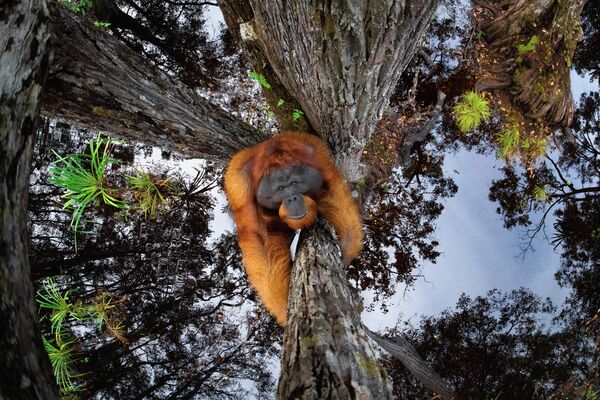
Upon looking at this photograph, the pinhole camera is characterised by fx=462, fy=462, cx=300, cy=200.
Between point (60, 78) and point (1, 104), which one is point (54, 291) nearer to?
point (60, 78)

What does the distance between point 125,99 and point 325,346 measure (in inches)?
76.8

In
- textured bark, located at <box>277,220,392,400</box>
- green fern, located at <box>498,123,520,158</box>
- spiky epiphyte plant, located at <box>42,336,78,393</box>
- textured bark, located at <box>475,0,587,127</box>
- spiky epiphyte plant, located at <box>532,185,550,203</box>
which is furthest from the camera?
spiky epiphyte plant, located at <box>532,185,550,203</box>

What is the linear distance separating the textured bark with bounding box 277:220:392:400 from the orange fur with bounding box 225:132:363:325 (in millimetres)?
336

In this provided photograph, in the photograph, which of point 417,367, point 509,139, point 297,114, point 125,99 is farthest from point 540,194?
point 125,99

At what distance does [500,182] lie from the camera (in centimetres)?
666

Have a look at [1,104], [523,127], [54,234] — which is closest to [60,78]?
[1,104]

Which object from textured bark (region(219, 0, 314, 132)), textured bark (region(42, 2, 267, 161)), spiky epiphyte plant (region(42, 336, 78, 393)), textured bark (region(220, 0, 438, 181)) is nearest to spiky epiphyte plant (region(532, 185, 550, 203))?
textured bark (region(220, 0, 438, 181))

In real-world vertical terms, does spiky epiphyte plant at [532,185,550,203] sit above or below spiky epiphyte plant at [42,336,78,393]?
above

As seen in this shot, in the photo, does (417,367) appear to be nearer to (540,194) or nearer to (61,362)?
(540,194)

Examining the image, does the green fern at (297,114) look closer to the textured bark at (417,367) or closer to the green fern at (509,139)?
the textured bark at (417,367)

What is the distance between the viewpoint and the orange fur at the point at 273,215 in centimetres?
278

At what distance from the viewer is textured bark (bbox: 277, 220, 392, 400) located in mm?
1452

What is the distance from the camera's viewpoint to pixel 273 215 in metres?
2.92

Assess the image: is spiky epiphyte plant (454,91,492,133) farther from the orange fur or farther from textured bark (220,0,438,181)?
the orange fur
